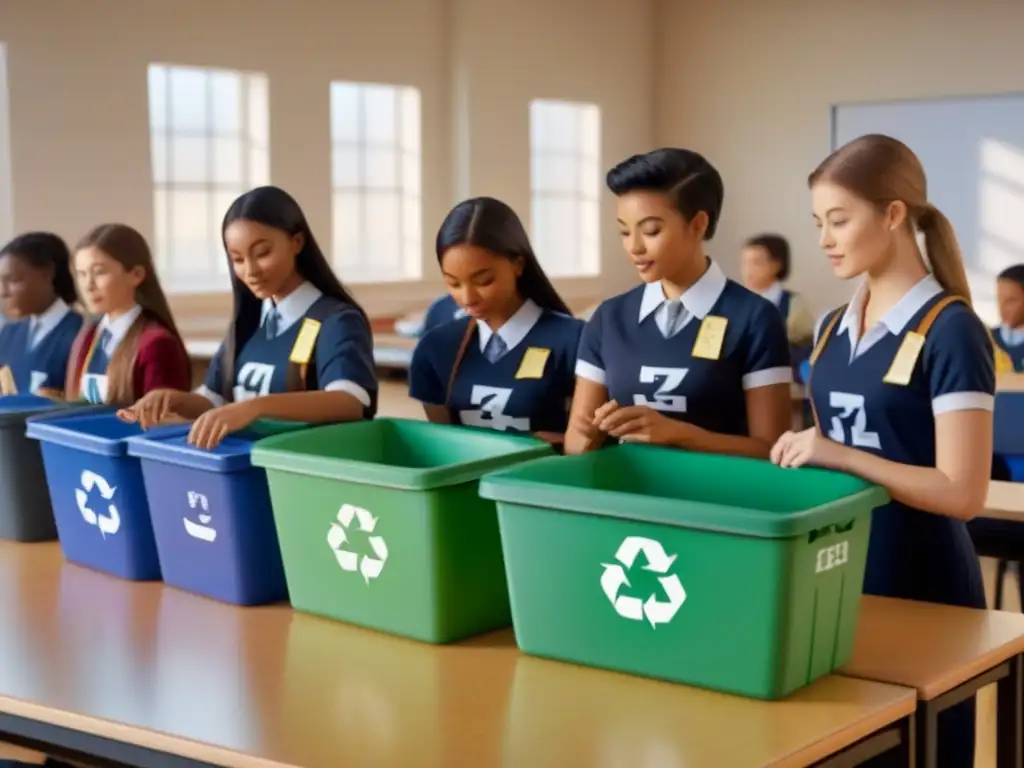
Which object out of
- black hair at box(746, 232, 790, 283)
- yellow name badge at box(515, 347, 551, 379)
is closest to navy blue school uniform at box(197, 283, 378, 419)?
yellow name badge at box(515, 347, 551, 379)

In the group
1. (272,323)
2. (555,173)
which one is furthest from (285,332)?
(555,173)

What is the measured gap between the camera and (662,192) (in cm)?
220

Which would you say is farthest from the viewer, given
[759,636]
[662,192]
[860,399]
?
[662,192]

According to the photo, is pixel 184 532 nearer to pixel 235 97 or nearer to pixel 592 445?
pixel 592 445

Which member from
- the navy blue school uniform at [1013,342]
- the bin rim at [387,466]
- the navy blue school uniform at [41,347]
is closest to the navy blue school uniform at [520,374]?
the bin rim at [387,466]

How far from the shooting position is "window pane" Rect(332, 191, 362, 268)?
8.70m

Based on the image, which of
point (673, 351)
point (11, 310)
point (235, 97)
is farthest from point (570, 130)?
point (673, 351)

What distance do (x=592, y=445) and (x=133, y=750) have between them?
0.86 metres

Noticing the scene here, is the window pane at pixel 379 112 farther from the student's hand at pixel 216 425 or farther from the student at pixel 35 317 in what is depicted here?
the student's hand at pixel 216 425

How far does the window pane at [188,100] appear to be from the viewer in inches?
306

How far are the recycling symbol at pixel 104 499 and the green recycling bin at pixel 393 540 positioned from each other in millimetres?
391

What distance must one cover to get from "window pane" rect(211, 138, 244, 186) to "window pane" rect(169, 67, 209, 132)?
0.14 m

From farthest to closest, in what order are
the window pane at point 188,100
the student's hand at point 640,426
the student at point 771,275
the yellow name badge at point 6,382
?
the window pane at point 188,100 → the student at point 771,275 → the yellow name badge at point 6,382 → the student's hand at point 640,426

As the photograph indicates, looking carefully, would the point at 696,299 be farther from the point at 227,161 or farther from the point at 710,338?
the point at 227,161
